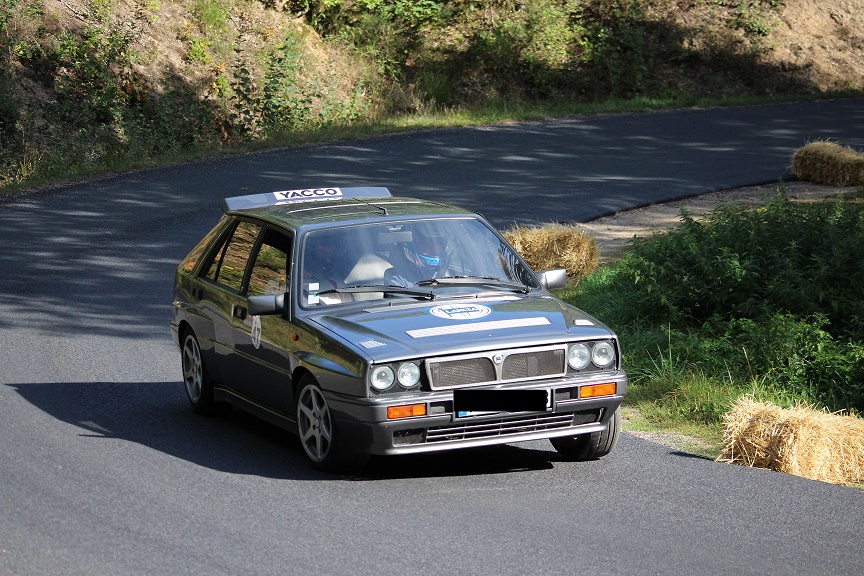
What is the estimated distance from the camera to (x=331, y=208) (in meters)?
8.25

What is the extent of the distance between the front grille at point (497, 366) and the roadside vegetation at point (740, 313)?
194 cm

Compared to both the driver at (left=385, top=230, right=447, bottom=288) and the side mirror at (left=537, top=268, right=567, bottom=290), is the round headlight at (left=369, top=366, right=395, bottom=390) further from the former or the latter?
the side mirror at (left=537, top=268, right=567, bottom=290)

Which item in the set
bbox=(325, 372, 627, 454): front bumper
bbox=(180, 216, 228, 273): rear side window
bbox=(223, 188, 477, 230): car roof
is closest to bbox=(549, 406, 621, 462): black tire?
bbox=(325, 372, 627, 454): front bumper

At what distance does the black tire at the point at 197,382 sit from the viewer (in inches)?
336

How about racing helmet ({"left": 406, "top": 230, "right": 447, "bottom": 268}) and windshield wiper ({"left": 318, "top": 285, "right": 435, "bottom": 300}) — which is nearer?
windshield wiper ({"left": 318, "top": 285, "right": 435, "bottom": 300})

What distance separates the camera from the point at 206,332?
849 cm

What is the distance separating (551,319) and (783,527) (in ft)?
5.70

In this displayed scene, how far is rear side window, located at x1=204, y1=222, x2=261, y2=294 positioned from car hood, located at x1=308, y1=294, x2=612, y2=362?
1.17m

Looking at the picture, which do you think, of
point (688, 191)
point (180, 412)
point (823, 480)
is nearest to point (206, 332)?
point (180, 412)

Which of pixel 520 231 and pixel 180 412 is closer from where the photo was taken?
pixel 180 412

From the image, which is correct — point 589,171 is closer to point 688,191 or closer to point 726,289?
point 688,191

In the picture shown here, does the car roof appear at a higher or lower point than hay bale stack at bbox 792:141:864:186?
higher

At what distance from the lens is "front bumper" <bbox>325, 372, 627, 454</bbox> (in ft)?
21.4

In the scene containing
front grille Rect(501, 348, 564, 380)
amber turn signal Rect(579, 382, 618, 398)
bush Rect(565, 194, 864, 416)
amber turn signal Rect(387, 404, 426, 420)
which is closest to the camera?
amber turn signal Rect(387, 404, 426, 420)
